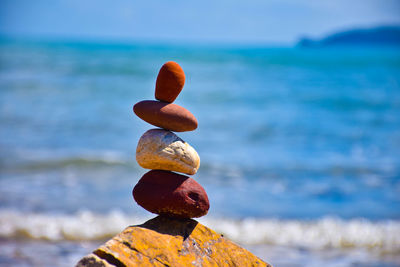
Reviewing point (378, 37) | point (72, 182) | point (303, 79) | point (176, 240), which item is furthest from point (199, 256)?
point (378, 37)

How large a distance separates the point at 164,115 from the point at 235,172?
23.4 feet

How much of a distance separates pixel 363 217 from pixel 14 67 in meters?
29.3

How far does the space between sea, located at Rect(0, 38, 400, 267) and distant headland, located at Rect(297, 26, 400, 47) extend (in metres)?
84.4

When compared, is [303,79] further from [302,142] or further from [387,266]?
[387,266]

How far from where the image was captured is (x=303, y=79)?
28.5m

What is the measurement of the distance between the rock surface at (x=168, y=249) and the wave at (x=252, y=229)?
3571 millimetres

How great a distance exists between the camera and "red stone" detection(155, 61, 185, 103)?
3.40 meters

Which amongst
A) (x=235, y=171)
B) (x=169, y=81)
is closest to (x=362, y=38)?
(x=235, y=171)

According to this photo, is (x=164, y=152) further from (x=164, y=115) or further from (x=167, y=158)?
(x=164, y=115)

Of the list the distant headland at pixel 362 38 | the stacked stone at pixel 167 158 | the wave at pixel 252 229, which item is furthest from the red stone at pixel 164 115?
the distant headland at pixel 362 38

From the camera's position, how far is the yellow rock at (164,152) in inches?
133

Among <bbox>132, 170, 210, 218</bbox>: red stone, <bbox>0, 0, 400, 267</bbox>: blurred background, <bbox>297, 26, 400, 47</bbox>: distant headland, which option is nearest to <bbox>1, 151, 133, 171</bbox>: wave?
<bbox>0, 0, 400, 267</bbox>: blurred background

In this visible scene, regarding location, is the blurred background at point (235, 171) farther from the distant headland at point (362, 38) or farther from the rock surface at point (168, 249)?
the distant headland at point (362, 38)

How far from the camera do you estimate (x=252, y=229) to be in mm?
7266
